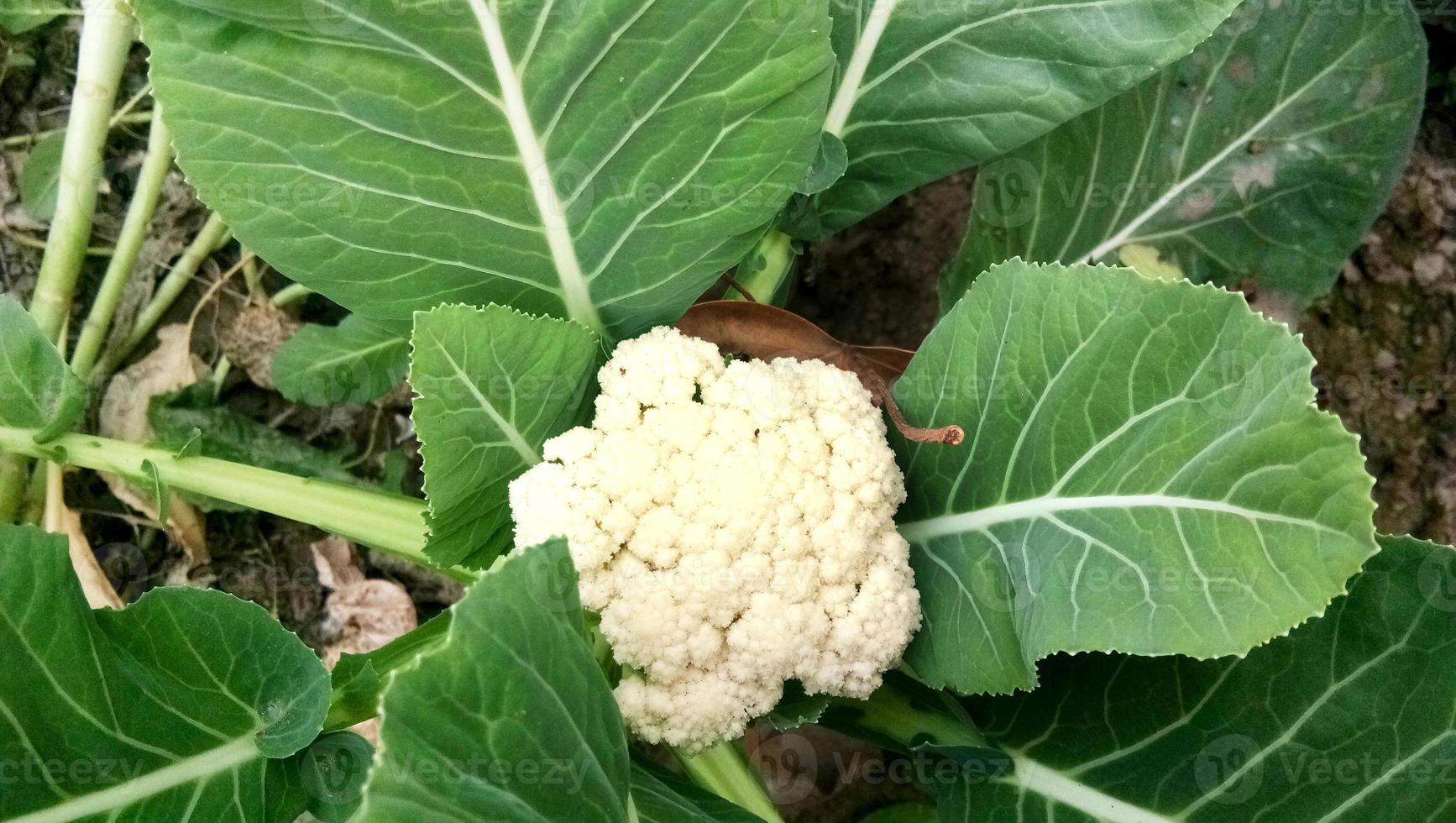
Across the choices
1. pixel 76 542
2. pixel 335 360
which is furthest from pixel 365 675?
pixel 76 542

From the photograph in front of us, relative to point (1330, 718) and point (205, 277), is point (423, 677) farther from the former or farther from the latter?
point (205, 277)

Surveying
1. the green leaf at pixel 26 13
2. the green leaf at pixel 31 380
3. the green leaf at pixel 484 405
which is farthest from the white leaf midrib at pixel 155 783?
the green leaf at pixel 26 13

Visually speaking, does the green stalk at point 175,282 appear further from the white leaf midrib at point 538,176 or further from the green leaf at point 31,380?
the white leaf midrib at point 538,176

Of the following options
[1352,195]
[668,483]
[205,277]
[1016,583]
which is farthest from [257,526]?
[1352,195]

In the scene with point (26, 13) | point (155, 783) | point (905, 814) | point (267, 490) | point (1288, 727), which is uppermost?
point (26, 13)

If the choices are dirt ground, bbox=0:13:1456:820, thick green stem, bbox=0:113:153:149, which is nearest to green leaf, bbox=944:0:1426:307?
dirt ground, bbox=0:13:1456:820

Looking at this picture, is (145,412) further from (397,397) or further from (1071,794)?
(1071,794)
